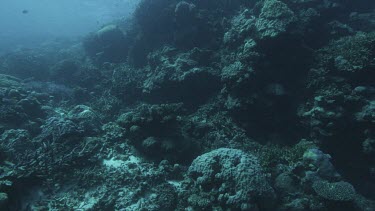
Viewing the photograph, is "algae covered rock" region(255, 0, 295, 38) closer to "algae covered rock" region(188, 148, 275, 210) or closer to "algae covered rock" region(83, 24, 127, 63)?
"algae covered rock" region(188, 148, 275, 210)

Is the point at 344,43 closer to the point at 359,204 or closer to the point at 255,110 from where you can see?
the point at 255,110

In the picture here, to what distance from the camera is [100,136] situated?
38.3 feet

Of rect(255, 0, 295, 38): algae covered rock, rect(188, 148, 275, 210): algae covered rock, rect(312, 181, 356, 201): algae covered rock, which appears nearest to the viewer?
rect(188, 148, 275, 210): algae covered rock

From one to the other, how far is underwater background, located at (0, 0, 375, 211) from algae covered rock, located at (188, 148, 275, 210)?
37 millimetres

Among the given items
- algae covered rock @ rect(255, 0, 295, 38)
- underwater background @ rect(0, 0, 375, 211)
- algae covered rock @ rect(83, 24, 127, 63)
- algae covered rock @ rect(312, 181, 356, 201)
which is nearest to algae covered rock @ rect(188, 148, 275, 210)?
underwater background @ rect(0, 0, 375, 211)

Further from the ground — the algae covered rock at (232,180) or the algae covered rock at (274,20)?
the algae covered rock at (274,20)

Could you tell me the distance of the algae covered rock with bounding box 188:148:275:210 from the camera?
757cm

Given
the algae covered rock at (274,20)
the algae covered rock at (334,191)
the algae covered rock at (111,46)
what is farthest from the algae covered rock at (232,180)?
the algae covered rock at (111,46)

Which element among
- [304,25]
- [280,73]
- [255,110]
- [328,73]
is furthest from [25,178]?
[304,25]

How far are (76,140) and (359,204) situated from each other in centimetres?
975

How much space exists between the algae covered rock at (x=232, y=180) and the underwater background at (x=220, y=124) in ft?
0.12

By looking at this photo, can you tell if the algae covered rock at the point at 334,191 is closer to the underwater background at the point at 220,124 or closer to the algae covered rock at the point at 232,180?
the underwater background at the point at 220,124

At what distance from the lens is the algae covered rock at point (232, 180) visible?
7.57m

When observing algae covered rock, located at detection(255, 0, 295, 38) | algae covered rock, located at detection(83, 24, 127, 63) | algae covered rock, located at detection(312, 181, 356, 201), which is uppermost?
algae covered rock, located at detection(255, 0, 295, 38)
